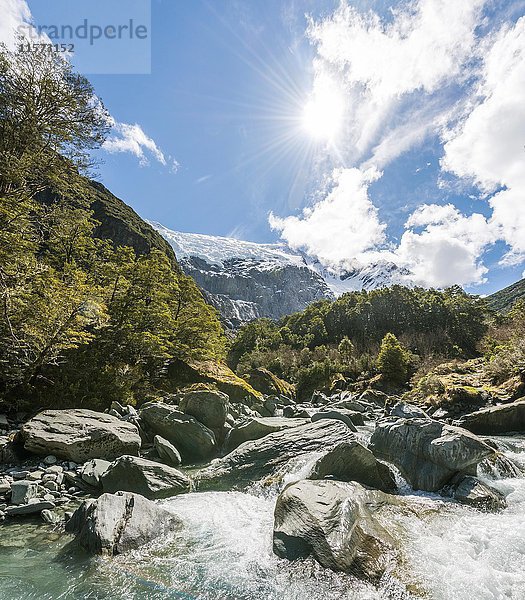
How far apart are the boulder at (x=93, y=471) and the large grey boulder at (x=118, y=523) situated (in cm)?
171

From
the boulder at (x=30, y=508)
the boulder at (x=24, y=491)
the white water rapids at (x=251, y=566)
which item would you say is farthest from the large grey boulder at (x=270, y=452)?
the boulder at (x=24, y=491)

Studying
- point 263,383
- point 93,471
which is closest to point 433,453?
point 93,471

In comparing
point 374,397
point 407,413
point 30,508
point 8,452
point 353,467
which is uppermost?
point 374,397

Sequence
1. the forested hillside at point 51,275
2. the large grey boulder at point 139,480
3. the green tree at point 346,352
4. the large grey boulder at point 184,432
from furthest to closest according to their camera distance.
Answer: the green tree at point 346,352 → the large grey boulder at point 184,432 → the forested hillside at point 51,275 → the large grey boulder at point 139,480

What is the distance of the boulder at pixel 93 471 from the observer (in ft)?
25.1

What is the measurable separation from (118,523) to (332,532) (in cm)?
343

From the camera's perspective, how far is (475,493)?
7191mm

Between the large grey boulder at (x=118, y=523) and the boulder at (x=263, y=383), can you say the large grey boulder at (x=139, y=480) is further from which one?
the boulder at (x=263, y=383)

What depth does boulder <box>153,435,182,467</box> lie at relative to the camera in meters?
9.94

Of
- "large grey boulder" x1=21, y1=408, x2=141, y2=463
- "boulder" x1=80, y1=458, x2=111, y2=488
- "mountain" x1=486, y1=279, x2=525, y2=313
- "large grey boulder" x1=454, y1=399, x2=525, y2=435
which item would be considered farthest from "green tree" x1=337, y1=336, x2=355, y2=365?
"mountain" x1=486, y1=279, x2=525, y2=313

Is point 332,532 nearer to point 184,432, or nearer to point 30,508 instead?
point 30,508

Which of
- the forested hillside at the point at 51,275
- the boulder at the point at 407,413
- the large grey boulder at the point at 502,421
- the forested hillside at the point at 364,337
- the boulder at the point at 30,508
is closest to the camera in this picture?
the boulder at the point at 30,508

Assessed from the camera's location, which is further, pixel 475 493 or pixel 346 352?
pixel 346 352

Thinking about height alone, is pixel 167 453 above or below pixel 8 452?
below
